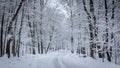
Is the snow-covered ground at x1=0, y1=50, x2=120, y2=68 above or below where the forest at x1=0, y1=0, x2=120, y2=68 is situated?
below

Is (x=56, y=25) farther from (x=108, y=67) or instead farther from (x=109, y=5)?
(x=108, y=67)

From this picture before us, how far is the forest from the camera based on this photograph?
15.1 m

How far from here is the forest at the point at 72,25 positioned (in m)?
15.1

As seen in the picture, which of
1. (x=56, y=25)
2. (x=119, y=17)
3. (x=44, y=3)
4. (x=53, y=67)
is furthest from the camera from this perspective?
(x=56, y=25)

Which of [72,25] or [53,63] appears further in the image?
[72,25]

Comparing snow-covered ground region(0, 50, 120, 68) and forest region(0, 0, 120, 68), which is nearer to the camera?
snow-covered ground region(0, 50, 120, 68)

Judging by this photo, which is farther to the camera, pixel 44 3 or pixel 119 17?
pixel 44 3

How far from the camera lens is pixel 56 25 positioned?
1875 inches

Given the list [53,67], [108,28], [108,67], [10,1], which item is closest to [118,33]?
[108,28]

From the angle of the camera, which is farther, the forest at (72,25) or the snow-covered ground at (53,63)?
the forest at (72,25)

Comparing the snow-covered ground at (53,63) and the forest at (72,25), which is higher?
the forest at (72,25)

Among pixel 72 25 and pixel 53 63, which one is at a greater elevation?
pixel 72 25

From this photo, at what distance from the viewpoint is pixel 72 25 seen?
3045 centimetres

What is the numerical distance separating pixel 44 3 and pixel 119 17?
24.4 m
